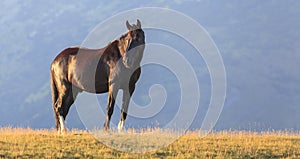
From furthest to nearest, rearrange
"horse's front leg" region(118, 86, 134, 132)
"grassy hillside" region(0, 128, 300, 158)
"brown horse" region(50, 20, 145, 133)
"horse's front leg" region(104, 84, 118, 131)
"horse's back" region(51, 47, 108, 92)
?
"horse's back" region(51, 47, 108, 92) → "horse's front leg" region(118, 86, 134, 132) → "horse's front leg" region(104, 84, 118, 131) → "brown horse" region(50, 20, 145, 133) → "grassy hillside" region(0, 128, 300, 158)

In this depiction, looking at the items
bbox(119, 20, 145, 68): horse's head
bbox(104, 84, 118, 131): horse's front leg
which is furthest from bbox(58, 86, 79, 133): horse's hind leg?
bbox(119, 20, 145, 68): horse's head

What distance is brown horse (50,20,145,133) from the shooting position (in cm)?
1616

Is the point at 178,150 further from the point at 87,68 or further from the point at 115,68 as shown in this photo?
the point at 87,68

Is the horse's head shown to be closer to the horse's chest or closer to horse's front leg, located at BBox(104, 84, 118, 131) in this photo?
the horse's chest

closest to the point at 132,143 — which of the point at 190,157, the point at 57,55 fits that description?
the point at 190,157

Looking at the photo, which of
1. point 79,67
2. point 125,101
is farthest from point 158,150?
point 79,67

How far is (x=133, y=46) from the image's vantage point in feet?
52.3

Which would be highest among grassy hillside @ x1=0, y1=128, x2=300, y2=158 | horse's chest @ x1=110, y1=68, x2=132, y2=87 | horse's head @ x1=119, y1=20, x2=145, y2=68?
horse's head @ x1=119, y1=20, x2=145, y2=68

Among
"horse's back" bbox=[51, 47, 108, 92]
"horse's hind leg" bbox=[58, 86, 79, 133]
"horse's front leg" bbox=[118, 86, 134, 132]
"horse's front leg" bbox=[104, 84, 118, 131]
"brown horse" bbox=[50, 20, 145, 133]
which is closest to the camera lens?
"brown horse" bbox=[50, 20, 145, 133]

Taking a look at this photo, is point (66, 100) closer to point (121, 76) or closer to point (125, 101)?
point (125, 101)

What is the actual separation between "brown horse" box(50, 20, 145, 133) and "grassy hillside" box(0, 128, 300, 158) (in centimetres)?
116

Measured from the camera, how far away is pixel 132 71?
54.0ft

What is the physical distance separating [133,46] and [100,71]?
1.92 m

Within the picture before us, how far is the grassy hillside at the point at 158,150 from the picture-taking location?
1430 centimetres
